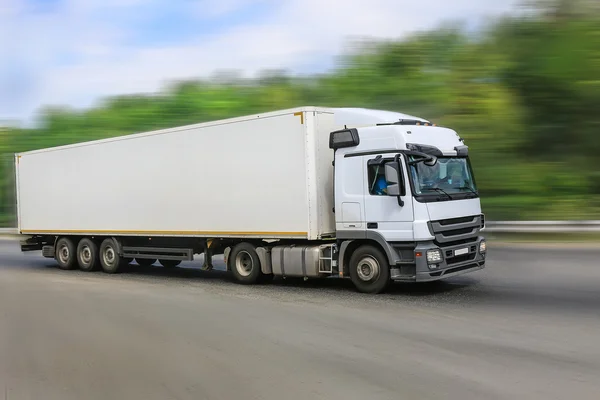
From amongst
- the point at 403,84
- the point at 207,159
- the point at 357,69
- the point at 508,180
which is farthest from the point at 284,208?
the point at 357,69

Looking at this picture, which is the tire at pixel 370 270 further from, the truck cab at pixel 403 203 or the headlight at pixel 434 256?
the headlight at pixel 434 256

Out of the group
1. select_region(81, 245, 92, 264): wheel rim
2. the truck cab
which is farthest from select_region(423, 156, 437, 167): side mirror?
select_region(81, 245, 92, 264): wheel rim

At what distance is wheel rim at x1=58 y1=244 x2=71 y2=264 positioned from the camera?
17391 mm

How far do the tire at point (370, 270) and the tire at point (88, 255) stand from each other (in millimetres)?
8249

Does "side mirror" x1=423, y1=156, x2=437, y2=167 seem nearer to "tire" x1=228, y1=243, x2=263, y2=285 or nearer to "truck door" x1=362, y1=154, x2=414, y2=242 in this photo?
"truck door" x1=362, y1=154, x2=414, y2=242

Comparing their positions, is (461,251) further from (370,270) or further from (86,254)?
(86,254)

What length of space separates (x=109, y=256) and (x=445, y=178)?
9247mm

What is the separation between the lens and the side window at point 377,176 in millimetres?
10688

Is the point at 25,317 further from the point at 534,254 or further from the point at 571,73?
the point at 571,73

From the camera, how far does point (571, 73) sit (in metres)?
22.1

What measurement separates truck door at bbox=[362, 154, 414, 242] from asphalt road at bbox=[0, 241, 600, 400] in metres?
1.12

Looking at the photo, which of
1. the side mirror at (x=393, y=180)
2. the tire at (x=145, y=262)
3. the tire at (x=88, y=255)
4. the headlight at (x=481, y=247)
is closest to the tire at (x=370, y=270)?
the side mirror at (x=393, y=180)

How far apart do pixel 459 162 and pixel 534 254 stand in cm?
446

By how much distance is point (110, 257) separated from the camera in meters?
16.2
